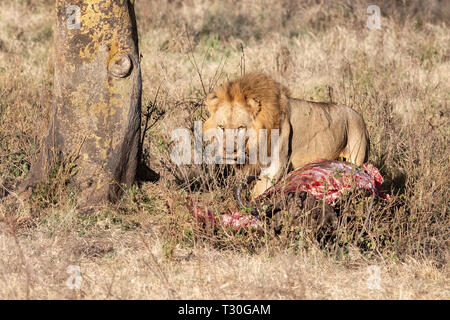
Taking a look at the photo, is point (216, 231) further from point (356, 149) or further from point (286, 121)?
point (356, 149)

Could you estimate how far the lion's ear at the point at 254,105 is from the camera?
18.1 ft

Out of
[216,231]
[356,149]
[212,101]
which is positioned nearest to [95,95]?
[212,101]

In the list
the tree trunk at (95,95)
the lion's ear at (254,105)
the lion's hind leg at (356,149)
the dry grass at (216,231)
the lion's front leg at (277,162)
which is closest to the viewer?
the dry grass at (216,231)

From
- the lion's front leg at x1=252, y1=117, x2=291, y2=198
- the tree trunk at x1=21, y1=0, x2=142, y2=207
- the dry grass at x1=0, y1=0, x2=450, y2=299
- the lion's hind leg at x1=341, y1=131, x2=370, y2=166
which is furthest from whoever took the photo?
the lion's hind leg at x1=341, y1=131, x2=370, y2=166

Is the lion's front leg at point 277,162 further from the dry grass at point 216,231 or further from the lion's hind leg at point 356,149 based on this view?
the lion's hind leg at point 356,149

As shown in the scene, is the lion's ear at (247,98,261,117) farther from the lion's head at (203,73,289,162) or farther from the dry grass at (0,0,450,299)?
the dry grass at (0,0,450,299)

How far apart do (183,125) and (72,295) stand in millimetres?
2842

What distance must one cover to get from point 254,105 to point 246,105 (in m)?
0.07

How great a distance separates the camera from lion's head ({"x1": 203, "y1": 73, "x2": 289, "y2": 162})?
18.1 feet
